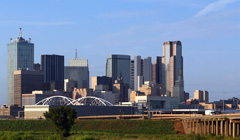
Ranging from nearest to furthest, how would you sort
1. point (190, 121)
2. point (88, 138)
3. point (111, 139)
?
1. point (88, 138)
2. point (111, 139)
3. point (190, 121)

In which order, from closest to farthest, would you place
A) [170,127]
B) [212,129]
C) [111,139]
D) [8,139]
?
[8,139], [111,139], [212,129], [170,127]

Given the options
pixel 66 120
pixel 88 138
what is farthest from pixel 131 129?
pixel 88 138

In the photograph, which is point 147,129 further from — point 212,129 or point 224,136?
point 224,136

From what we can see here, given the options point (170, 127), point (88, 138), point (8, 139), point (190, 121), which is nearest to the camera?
point (8, 139)

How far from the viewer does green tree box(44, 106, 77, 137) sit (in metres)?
163

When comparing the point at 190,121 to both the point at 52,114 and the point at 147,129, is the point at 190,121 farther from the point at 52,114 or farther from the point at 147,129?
the point at 52,114

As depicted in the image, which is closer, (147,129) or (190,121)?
(190,121)

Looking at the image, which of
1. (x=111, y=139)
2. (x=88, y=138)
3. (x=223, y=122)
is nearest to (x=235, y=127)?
(x=223, y=122)

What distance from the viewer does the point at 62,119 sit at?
540ft

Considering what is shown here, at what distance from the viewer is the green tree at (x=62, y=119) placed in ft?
536

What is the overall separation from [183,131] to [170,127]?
5.78 metres

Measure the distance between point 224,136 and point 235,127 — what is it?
5.62m

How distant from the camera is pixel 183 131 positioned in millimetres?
192250

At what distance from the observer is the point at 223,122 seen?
163 m
